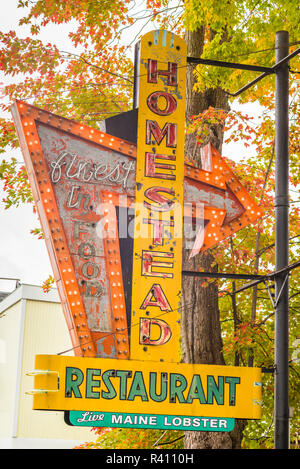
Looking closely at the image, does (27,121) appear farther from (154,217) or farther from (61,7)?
(61,7)

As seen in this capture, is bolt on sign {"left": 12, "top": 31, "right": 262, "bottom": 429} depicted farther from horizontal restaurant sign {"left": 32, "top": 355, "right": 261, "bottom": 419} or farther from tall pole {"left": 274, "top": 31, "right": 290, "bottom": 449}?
tall pole {"left": 274, "top": 31, "right": 290, "bottom": 449}

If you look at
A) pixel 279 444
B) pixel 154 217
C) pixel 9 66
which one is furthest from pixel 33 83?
pixel 279 444

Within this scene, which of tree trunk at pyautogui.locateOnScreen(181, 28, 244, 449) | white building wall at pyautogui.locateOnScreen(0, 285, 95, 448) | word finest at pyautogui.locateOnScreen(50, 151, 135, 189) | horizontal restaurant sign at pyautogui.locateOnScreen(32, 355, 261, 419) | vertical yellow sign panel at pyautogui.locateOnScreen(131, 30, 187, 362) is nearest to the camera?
horizontal restaurant sign at pyautogui.locateOnScreen(32, 355, 261, 419)

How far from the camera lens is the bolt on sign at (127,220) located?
8.17 metres

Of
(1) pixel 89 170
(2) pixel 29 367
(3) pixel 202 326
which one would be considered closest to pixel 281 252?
(1) pixel 89 170

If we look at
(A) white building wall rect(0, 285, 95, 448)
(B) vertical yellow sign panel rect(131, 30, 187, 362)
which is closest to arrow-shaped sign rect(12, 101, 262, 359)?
(B) vertical yellow sign panel rect(131, 30, 187, 362)

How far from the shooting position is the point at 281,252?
878 centimetres

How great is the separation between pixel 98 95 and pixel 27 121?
754 cm

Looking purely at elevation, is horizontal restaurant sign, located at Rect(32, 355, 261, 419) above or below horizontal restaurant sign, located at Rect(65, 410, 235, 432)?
above

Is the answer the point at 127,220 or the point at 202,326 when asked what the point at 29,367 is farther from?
the point at 127,220

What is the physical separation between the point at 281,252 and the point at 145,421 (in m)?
2.77

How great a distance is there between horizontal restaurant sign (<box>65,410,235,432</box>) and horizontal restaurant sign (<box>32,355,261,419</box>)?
0.05 meters

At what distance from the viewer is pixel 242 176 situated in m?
14.1

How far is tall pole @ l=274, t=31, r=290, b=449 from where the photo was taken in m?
8.34
